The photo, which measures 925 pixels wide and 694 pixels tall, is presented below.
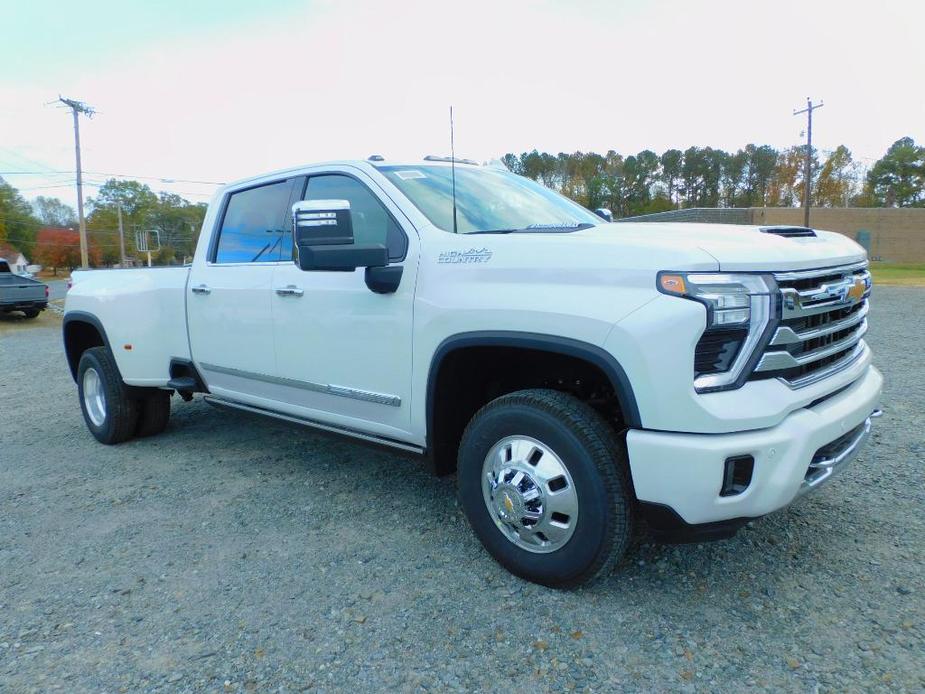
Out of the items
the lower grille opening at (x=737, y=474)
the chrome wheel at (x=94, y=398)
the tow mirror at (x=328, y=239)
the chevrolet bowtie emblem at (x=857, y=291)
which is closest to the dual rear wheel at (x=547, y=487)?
the lower grille opening at (x=737, y=474)

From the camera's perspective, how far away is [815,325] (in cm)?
276

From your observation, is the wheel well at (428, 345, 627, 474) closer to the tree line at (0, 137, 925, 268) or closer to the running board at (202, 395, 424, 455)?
the running board at (202, 395, 424, 455)

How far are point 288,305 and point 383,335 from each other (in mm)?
798

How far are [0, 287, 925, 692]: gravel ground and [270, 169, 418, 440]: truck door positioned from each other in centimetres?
63

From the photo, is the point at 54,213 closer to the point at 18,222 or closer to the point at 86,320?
the point at 18,222

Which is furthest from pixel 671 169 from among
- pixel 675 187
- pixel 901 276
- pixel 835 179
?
pixel 901 276

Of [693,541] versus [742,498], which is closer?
[742,498]

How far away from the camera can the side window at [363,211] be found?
3438 millimetres

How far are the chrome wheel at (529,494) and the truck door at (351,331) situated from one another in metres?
0.63

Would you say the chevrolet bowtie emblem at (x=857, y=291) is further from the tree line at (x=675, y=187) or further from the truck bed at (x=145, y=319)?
the tree line at (x=675, y=187)

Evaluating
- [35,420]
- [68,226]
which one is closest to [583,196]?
[35,420]

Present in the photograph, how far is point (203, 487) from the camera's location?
4445mm

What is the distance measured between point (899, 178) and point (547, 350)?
3286 inches

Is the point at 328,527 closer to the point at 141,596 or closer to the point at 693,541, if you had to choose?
the point at 141,596
